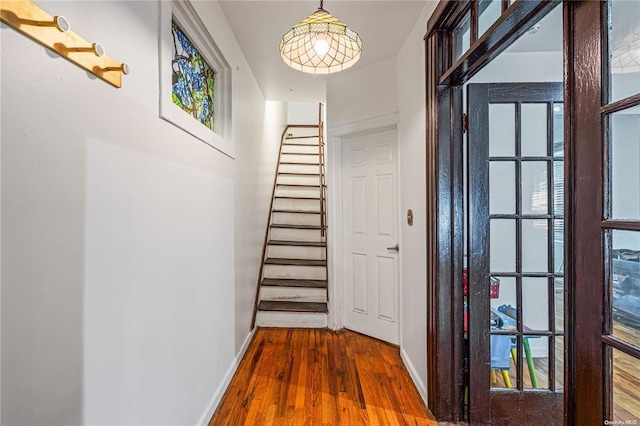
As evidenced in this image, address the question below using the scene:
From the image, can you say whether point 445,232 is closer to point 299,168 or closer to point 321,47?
point 321,47

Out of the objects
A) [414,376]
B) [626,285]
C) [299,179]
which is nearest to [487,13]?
[626,285]

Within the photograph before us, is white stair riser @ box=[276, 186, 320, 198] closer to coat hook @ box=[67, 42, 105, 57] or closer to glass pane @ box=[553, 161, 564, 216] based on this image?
glass pane @ box=[553, 161, 564, 216]

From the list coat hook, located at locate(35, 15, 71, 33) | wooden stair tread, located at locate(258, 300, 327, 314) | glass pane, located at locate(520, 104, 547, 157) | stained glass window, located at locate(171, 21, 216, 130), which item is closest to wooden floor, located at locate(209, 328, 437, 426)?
wooden stair tread, located at locate(258, 300, 327, 314)

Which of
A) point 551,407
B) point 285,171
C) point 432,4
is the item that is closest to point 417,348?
point 551,407

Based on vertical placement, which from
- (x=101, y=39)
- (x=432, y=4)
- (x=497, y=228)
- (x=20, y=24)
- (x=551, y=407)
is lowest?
(x=551, y=407)

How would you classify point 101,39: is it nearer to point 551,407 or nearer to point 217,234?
point 217,234

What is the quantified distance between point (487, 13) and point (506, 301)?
1602 millimetres

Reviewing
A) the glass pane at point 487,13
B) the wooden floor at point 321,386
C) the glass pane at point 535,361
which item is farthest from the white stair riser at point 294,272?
the glass pane at point 487,13

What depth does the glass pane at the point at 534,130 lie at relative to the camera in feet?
5.47

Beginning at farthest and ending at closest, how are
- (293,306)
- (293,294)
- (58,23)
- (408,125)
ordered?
(293,294) → (293,306) → (408,125) → (58,23)

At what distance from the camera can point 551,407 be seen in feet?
5.45

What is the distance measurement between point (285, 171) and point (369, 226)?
257 centimetres

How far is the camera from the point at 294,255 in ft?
12.3

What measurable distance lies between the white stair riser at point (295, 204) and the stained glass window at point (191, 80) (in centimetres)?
243
